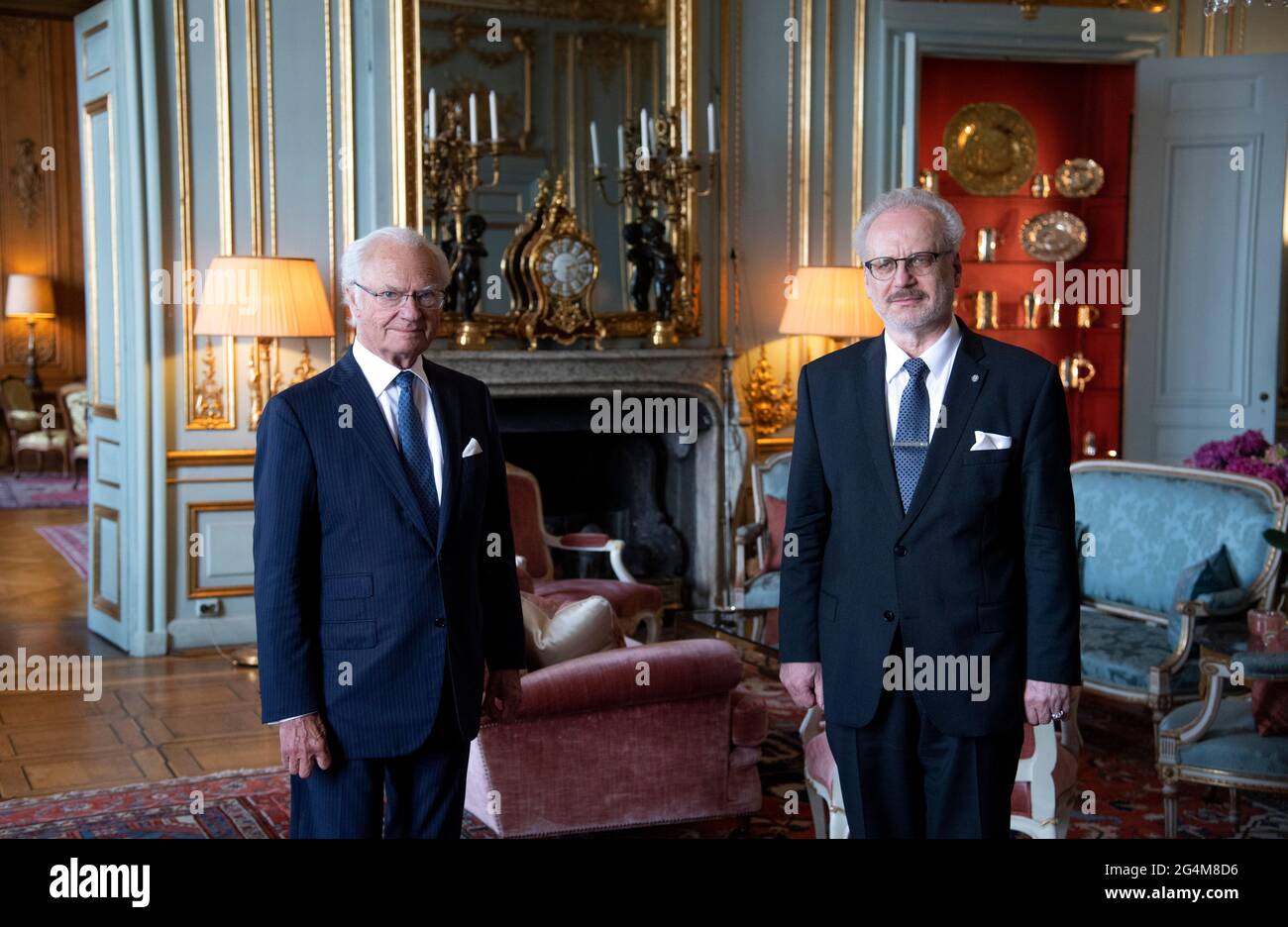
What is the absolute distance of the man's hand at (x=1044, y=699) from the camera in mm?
2271

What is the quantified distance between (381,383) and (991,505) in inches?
40.9

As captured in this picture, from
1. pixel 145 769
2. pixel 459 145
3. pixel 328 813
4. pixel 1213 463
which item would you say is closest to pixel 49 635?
pixel 145 769

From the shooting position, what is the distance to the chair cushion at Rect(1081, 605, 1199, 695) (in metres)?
4.61

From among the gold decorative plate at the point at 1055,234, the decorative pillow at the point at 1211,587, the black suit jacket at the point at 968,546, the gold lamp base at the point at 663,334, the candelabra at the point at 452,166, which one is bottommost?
the decorative pillow at the point at 1211,587

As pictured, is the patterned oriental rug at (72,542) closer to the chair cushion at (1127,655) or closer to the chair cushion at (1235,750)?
the chair cushion at (1127,655)

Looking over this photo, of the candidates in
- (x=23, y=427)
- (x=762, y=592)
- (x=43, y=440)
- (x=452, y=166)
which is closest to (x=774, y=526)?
(x=762, y=592)

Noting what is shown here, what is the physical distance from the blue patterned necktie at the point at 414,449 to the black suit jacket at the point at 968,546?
0.69 m

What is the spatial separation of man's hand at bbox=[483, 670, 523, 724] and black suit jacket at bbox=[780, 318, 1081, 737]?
2.00ft

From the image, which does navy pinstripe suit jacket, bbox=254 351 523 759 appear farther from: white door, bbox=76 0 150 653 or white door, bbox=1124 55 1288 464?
white door, bbox=1124 55 1288 464

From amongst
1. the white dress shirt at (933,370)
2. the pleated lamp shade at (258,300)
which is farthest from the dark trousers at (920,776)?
the pleated lamp shade at (258,300)

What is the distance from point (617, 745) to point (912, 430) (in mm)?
1548

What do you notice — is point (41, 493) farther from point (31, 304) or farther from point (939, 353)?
point (939, 353)

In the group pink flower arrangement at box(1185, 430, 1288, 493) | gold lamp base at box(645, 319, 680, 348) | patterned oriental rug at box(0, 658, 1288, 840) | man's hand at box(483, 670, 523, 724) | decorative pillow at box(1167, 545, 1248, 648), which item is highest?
gold lamp base at box(645, 319, 680, 348)

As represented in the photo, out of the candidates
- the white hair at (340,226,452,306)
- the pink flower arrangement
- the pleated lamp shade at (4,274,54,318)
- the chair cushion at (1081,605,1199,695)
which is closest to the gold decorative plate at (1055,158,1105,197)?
the pink flower arrangement
